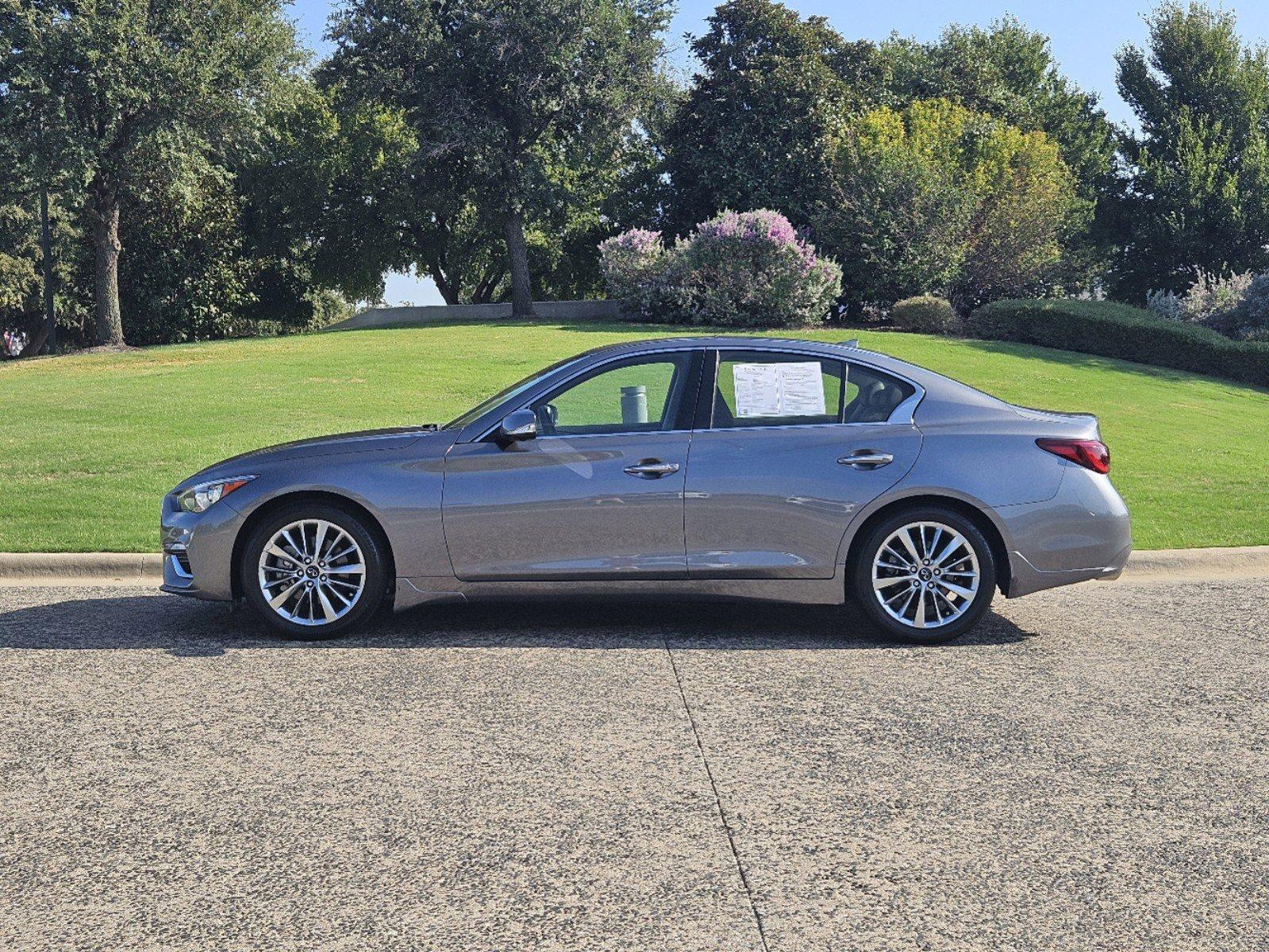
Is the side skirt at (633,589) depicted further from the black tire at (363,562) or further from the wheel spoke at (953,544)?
the wheel spoke at (953,544)

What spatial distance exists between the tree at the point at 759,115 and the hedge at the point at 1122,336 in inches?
419

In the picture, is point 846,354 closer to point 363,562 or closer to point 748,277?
point 363,562

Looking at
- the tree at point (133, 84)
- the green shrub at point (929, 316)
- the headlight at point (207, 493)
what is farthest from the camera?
the green shrub at point (929, 316)

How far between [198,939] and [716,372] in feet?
14.7

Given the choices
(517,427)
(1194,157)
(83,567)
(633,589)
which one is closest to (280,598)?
(517,427)

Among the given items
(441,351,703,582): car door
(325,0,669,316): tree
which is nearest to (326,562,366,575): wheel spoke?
(441,351,703,582): car door

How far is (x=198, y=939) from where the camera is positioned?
348 centimetres

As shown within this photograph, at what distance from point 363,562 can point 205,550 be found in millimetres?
870

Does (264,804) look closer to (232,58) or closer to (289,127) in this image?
(232,58)

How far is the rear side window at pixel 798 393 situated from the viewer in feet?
23.5

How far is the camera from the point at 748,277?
3144 cm

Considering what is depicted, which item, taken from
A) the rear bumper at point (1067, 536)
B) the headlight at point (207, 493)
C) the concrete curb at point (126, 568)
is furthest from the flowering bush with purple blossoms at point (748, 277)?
the headlight at point (207, 493)

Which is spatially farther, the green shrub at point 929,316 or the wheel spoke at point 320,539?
the green shrub at point 929,316

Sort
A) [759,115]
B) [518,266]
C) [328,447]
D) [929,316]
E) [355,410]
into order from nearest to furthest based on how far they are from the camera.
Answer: [328,447] < [355,410] < [929,316] < [759,115] < [518,266]
